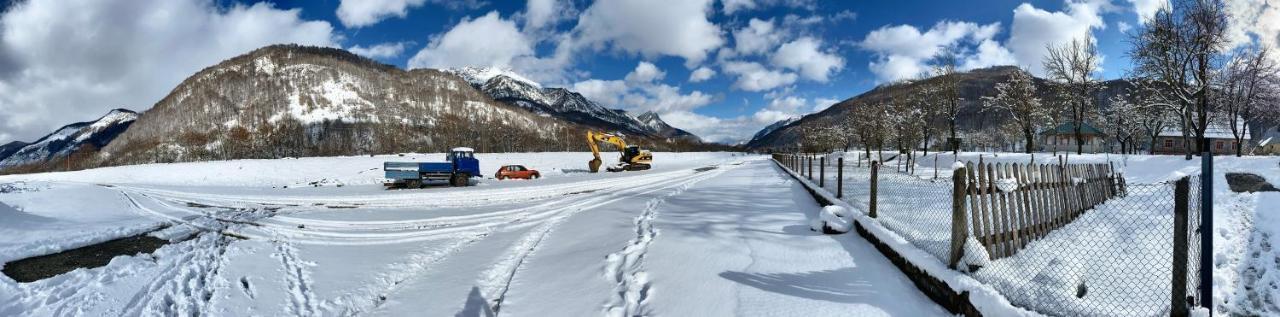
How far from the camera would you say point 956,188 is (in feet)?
16.3

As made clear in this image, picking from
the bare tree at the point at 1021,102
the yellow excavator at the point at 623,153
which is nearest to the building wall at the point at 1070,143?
the bare tree at the point at 1021,102

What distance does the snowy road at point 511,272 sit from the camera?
5234 mm

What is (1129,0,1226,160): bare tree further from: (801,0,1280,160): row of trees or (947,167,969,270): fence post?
(947,167,969,270): fence post

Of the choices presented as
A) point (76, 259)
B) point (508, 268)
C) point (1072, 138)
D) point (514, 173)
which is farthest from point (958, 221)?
point (1072, 138)

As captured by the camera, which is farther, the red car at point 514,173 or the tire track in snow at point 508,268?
the red car at point 514,173

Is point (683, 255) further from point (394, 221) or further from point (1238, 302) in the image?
point (394, 221)

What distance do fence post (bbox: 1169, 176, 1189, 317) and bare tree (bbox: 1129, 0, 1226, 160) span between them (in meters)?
26.3

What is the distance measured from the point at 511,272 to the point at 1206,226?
22.2ft

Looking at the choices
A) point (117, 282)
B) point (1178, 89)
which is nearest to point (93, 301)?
point (117, 282)

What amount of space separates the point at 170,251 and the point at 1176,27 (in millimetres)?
37028

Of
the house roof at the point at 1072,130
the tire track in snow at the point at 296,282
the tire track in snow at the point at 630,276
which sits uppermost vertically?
the house roof at the point at 1072,130

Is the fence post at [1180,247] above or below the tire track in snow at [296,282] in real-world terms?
above

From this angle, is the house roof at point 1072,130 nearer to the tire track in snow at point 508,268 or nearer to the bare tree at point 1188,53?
the bare tree at point 1188,53

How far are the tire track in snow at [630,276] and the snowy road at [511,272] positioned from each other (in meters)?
0.03
